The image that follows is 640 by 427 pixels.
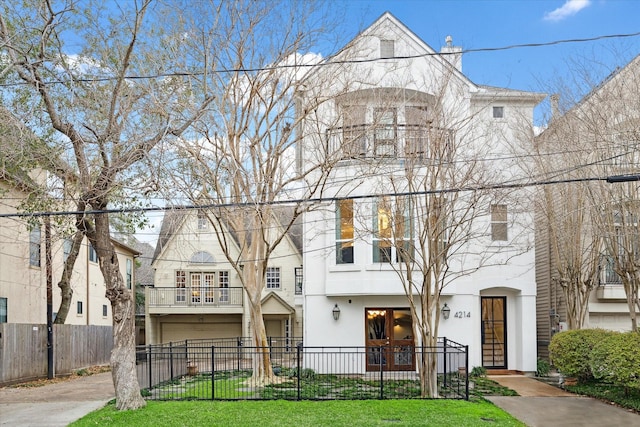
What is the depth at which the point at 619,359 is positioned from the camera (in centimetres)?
1313

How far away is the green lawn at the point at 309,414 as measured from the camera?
446 inches

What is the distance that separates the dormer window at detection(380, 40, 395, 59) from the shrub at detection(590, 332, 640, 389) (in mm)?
9084

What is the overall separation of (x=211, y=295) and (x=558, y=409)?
67.4 ft

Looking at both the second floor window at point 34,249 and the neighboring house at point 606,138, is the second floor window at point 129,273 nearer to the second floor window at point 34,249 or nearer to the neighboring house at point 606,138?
the second floor window at point 34,249

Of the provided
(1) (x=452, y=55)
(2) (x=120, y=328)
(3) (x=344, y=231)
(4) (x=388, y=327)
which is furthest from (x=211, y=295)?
(2) (x=120, y=328)

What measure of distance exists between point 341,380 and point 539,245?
8.30 metres

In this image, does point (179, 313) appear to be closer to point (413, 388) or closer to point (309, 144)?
point (309, 144)

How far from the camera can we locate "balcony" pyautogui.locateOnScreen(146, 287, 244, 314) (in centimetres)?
3088

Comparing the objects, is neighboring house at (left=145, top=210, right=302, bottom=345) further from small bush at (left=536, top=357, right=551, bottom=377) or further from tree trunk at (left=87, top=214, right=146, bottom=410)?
tree trunk at (left=87, top=214, right=146, bottom=410)

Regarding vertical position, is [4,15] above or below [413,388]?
above

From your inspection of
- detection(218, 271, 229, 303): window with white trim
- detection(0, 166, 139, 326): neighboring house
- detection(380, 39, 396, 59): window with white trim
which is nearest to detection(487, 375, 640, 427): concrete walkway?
detection(380, 39, 396, 59): window with white trim

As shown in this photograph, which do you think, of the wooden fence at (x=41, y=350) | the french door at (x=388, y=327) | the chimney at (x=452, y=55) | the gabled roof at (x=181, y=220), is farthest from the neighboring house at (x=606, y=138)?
A: the wooden fence at (x=41, y=350)

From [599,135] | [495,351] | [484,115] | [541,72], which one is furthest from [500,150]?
[495,351]

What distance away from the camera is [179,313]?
30969mm
